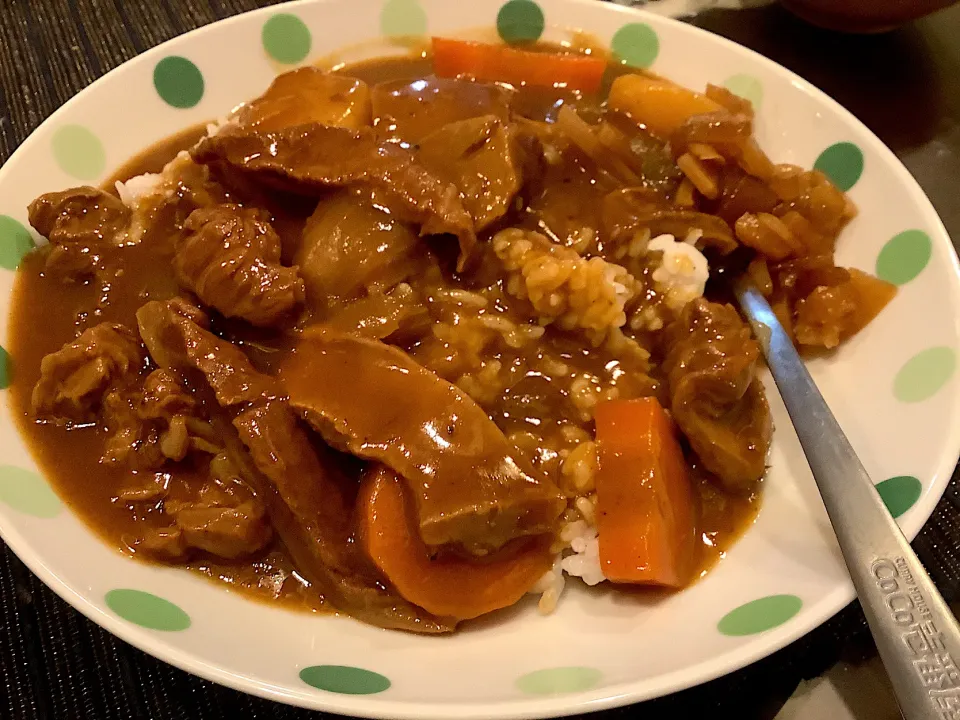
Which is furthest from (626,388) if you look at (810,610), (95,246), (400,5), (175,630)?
(400,5)

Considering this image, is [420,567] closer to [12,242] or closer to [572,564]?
[572,564]

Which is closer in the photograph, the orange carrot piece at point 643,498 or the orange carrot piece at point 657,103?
the orange carrot piece at point 643,498

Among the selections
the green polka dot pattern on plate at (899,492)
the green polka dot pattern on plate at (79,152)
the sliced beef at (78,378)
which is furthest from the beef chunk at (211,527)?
the green polka dot pattern on plate at (899,492)

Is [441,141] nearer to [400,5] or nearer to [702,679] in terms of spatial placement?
[400,5]

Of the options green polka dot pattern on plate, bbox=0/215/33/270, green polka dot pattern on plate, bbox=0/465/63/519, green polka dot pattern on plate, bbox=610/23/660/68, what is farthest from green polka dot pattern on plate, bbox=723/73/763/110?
green polka dot pattern on plate, bbox=0/465/63/519

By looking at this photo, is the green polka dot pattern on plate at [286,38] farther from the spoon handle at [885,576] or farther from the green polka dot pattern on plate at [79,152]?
the spoon handle at [885,576]

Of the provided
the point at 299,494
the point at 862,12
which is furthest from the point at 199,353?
the point at 862,12

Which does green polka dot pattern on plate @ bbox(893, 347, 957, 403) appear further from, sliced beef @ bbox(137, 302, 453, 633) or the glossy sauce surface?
sliced beef @ bbox(137, 302, 453, 633)
